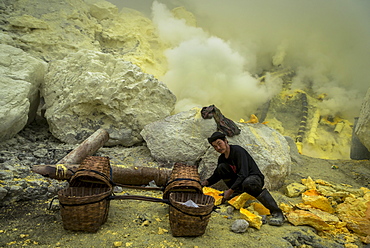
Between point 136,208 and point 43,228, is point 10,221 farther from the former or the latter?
point 136,208

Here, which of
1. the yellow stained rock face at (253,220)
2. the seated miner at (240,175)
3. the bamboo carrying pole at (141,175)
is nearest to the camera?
the yellow stained rock face at (253,220)

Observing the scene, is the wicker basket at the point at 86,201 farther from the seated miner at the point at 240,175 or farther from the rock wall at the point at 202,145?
the rock wall at the point at 202,145

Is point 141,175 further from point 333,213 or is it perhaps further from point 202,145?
point 333,213

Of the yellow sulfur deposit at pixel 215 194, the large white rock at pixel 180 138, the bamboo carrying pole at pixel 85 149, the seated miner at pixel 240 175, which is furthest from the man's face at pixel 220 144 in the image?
the bamboo carrying pole at pixel 85 149

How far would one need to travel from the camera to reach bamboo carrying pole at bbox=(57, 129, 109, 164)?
348cm

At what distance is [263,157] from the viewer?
390 cm

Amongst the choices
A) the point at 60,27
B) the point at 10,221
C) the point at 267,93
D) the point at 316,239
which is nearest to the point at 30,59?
the point at 60,27

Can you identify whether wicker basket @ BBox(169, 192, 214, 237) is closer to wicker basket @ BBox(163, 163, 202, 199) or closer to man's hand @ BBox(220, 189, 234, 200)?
wicker basket @ BBox(163, 163, 202, 199)

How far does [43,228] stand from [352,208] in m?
3.65

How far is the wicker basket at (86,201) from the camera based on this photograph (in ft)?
6.29

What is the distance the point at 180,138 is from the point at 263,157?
150cm

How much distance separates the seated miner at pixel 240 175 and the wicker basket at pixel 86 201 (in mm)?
1343

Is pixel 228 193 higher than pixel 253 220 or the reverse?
higher

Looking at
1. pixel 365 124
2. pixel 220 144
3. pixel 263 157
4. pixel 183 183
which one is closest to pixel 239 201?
pixel 220 144
